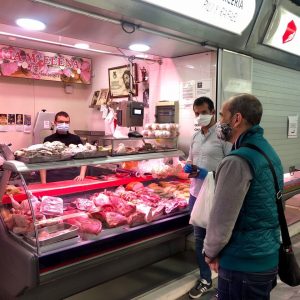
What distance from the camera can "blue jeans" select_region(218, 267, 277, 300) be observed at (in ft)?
6.90

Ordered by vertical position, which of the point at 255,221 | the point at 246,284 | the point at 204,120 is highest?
the point at 204,120

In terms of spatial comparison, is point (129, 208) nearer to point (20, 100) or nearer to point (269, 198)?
point (269, 198)

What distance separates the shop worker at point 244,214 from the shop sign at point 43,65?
5578 mm

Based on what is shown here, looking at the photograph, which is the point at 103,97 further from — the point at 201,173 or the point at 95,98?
the point at 201,173

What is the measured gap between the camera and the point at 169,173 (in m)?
4.26

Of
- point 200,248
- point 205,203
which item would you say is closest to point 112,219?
point 205,203

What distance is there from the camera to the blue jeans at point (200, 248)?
11.8 ft

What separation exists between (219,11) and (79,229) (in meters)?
2.77

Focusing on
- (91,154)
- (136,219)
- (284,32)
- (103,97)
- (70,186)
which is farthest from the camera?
(103,97)

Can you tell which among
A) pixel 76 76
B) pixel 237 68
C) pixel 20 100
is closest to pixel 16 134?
pixel 20 100

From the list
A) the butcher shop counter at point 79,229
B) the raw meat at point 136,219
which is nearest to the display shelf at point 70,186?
the butcher shop counter at point 79,229

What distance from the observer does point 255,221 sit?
2049 mm

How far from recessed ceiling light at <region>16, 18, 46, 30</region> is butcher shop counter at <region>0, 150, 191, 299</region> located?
1.44 m

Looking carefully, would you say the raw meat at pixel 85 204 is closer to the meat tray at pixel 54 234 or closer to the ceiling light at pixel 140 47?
the meat tray at pixel 54 234
